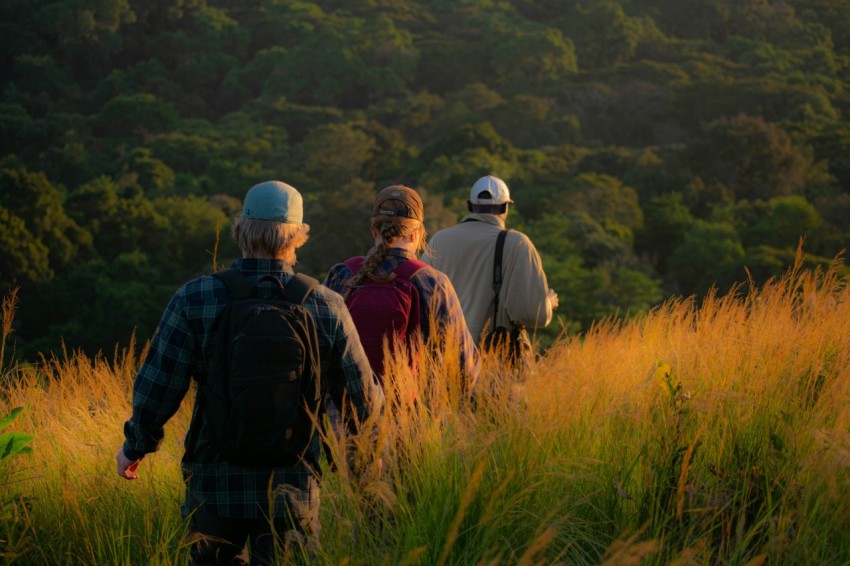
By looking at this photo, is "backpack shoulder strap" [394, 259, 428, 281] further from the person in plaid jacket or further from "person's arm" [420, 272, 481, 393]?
the person in plaid jacket

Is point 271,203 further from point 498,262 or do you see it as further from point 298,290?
point 498,262

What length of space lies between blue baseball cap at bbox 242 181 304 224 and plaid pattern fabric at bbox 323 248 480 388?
77cm

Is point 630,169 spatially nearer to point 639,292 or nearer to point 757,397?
point 639,292

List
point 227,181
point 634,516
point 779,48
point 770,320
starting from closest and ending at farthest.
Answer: point 634,516, point 770,320, point 227,181, point 779,48

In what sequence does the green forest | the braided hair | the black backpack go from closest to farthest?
the black backpack → the braided hair → the green forest

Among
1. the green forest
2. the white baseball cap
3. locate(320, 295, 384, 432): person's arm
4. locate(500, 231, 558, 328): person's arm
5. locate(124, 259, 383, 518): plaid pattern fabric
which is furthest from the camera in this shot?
the green forest

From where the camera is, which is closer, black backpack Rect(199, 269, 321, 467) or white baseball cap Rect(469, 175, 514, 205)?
black backpack Rect(199, 269, 321, 467)

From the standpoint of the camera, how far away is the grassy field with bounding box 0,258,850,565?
2814mm

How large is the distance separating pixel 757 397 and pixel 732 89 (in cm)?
5511

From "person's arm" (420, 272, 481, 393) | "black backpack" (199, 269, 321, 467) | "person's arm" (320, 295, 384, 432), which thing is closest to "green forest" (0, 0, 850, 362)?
"person's arm" (420, 272, 481, 393)

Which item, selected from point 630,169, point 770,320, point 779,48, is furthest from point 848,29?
point 770,320

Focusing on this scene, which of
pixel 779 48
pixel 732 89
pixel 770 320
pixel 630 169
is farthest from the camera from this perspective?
pixel 779 48

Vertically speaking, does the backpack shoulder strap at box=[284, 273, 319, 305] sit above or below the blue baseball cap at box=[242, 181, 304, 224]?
below

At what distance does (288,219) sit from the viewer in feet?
9.29
